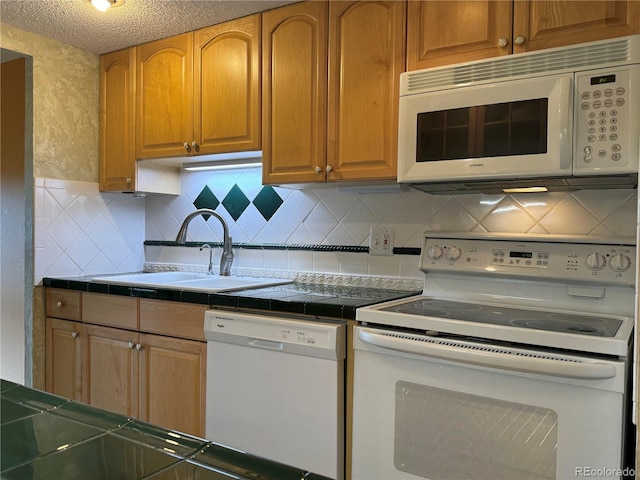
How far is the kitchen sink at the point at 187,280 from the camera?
7.23ft

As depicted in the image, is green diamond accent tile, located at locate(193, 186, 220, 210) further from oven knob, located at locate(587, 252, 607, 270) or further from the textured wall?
oven knob, located at locate(587, 252, 607, 270)

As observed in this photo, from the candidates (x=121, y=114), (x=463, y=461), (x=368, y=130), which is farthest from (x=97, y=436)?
(x=121, y=114)

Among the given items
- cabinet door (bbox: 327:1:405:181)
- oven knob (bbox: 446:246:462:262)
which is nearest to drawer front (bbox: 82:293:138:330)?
cabinet door (bbox: 327:1:405:181)

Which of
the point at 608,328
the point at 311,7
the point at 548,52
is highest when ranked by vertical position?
the point at 311,7

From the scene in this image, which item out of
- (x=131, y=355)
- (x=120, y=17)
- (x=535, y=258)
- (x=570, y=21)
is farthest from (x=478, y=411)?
(x=120, y=17)

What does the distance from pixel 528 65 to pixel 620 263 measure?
713 mm

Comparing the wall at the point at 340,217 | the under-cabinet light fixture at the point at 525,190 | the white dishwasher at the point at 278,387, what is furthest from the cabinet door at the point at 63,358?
the under-cabinet light fixture at the point at 525,190

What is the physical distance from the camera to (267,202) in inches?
100

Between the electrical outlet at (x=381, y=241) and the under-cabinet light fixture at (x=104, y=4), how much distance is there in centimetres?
148

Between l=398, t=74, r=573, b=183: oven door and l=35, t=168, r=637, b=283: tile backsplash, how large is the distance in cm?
37

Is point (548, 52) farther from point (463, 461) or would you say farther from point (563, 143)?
point (463, 461)

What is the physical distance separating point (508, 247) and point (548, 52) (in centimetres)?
68

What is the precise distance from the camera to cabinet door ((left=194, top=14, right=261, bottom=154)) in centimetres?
222

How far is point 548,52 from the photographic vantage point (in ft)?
5.08
